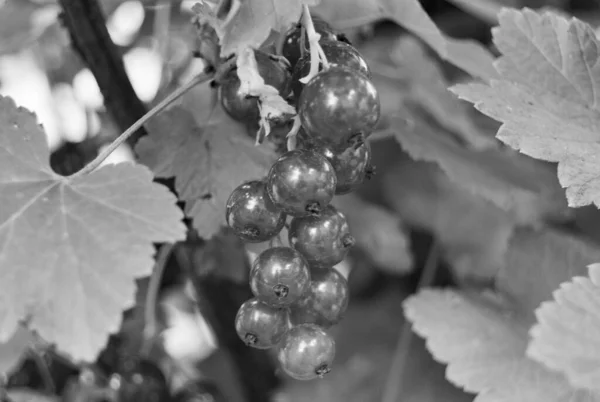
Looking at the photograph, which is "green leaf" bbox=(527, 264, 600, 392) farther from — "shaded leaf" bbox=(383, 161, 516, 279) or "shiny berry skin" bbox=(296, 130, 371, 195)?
"shaded leaf" bbox=(383, 161, 516, 279)

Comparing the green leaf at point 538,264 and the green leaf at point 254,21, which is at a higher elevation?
the green leaf at point 254,21

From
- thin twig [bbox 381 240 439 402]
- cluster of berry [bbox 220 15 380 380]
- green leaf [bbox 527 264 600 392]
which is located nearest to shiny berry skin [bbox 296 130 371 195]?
cluster of berry [bbox 220 15 380 380]

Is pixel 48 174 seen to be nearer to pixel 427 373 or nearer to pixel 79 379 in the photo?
pixel 79 379

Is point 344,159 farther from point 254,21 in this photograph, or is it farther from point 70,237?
point 70,237

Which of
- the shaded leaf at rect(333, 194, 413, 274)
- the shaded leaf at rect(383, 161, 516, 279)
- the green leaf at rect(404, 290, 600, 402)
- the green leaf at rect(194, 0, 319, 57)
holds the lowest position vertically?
the shaded leaf at rect(383, 161, 516, 279)

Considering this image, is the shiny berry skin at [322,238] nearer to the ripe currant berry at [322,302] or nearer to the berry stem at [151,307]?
the ripe currant berry at [322,302]

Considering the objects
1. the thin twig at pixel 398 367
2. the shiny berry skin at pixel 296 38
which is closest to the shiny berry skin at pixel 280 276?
the shiny berry skin at pixel 296 38

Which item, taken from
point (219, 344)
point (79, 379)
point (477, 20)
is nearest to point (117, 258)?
point (79, 379)
